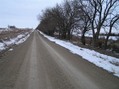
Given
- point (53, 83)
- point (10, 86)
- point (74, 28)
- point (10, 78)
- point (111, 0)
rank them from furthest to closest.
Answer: point (74, 28) → point (111, 0) → point (10, 78) → point (53, 83) → point (10, 86)

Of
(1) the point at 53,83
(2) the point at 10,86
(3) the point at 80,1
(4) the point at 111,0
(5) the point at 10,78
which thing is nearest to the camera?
(2) the point at 10,86

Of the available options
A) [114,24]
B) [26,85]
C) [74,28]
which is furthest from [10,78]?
[74,28]

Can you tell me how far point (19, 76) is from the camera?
4.14m

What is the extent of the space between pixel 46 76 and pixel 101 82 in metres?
2.38

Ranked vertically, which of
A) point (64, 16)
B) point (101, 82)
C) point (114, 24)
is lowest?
point (101, 82)

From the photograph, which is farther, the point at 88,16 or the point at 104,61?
the point at 88,16

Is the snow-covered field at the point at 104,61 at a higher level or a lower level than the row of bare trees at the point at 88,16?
lower

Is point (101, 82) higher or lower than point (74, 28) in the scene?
lower

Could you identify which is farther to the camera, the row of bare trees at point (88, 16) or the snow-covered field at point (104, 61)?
the row of bare trees at point (88, 16)

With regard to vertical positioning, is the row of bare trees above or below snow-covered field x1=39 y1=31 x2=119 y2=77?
above

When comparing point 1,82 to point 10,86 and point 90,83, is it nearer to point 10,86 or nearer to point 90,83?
point 10,86

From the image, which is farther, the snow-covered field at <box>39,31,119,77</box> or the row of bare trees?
the row of bare trees

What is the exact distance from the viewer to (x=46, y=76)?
4176 millimetres

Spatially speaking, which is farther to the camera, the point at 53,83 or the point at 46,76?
the point at 46,76
